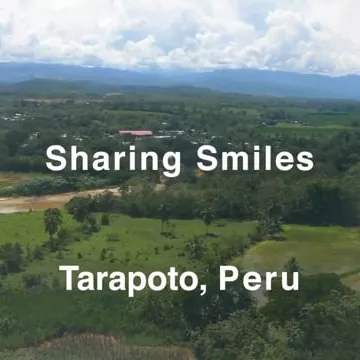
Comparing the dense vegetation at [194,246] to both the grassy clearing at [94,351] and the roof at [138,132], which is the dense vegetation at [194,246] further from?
the roof at [138,132]

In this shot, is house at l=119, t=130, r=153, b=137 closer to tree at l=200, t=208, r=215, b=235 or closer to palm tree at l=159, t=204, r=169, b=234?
palm tree at l=159, t=204, r=169, b=234

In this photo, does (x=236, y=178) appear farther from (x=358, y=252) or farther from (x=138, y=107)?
(x=138, y=107)

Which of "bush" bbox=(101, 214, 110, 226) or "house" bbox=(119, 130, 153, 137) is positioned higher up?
"house" bbox=(119, 130, 153, 137)

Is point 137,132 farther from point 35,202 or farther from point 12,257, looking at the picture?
point 12,257

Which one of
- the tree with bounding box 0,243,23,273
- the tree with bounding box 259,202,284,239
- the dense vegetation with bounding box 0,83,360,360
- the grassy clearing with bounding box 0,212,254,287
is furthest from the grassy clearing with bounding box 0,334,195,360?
the tree with bounding box 259,202,284,239

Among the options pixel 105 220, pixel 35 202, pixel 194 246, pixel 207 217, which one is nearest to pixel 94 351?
pixel 194 246

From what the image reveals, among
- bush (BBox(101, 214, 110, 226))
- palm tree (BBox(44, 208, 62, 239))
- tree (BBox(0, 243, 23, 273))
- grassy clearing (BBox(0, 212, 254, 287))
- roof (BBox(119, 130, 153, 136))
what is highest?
roof (BBox(119, 130, 153, 136))

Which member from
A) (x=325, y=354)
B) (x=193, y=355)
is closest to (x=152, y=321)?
(x=193, y=355)

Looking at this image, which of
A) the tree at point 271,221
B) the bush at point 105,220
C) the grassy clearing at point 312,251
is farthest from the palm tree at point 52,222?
the tree at point 271,221
